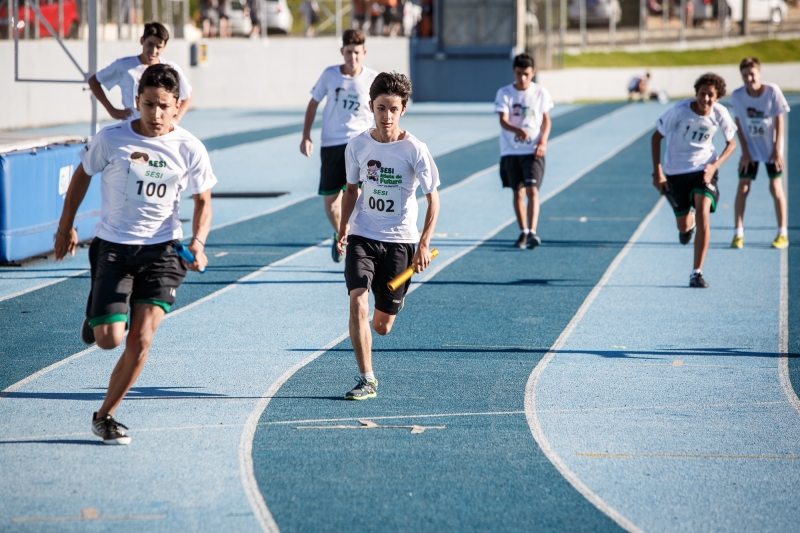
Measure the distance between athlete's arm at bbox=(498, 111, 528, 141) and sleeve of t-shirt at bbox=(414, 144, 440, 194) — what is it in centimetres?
575

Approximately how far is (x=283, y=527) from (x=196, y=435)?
1.37 m

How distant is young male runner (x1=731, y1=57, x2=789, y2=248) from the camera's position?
39.2 feet

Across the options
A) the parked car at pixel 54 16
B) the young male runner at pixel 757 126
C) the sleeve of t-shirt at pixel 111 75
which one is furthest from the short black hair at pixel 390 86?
the parked car at pixel 54 16

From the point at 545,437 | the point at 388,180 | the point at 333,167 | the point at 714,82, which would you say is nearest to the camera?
the point at 545,437

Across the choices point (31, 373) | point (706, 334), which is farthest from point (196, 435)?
point (706, 334)

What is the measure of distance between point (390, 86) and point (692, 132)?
5.00m

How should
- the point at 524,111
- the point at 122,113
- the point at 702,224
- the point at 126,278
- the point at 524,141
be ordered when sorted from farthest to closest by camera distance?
the point at 524,111 → the point at 524,141 → the point at 122,113 → the point at 702,224 → the point at 126,278

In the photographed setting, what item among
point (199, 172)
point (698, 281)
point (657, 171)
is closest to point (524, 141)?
point (657, 171)

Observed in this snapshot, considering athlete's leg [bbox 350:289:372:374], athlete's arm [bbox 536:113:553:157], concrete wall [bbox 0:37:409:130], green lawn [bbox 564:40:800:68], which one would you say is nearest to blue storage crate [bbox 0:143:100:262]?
athlete's arm [bbox 536:113:553:157]

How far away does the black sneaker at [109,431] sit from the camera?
554 cm

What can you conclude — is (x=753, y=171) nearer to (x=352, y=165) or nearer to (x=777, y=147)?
(x=777, y=147)

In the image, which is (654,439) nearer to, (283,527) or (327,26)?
(283,527)

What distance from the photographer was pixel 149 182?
217 inches

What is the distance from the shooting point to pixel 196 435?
19.0 feet
